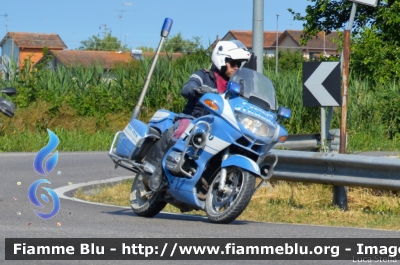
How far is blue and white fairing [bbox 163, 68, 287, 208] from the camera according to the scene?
7.91 meters

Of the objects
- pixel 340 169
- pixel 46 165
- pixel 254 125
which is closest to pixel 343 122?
pixel 340 169

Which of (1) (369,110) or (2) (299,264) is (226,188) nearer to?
(2) (299,264)

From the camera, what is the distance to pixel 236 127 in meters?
7.89

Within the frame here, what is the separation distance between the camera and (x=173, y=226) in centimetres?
803

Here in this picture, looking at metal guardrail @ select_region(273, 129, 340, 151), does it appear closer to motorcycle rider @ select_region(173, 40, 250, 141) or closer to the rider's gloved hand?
motorcycle rider @ select_region(173, 40, 250, 141)

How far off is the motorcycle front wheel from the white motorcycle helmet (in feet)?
3.95

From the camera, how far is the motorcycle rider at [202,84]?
8.57 metres

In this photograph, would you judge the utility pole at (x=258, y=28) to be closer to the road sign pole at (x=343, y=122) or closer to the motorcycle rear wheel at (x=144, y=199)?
the road sign pole at (x=343, y=122)

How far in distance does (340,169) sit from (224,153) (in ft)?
7.83

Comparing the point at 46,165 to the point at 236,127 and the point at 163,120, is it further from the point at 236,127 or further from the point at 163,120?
the point at 163,120

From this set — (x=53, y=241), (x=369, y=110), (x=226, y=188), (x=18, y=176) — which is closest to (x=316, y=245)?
(x=226, y=188)

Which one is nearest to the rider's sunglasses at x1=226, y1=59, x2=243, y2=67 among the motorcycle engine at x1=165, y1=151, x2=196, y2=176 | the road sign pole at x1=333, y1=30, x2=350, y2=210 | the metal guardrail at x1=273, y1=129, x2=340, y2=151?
the motorcycle engine at x1=165, y1=151, x2=196, y2=176

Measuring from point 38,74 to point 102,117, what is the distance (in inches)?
96.4

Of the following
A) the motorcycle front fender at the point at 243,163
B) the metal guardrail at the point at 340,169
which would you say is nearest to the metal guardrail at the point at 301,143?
the metal guardrail at the point at 340,169
